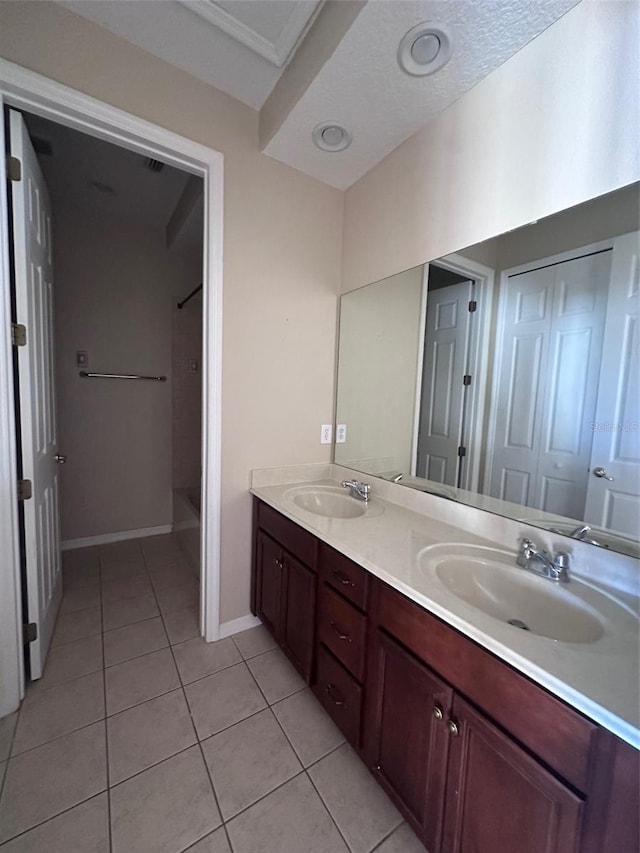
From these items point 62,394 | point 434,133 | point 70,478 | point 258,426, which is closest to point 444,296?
point 434,133

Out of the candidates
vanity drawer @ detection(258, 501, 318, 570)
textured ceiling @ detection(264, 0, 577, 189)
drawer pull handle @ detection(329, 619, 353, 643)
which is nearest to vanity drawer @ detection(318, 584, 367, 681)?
drawer pull handle @ detection(329, 619, 353, 643)

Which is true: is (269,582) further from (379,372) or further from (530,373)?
(530,373)

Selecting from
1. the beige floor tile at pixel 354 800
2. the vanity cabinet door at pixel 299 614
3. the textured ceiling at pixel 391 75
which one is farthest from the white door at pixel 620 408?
the beige floor tile at pixel 354 800

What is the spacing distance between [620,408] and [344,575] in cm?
98

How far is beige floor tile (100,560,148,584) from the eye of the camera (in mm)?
2355

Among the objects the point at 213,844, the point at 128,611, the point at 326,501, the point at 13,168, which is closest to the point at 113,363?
the point at 13,168

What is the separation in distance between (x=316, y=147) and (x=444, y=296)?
94 cm

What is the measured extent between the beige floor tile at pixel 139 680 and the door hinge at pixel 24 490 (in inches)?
34.5

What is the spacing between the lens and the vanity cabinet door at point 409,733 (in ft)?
2.84

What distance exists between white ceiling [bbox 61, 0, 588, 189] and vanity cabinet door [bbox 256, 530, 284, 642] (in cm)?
186

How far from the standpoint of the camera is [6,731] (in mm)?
1274

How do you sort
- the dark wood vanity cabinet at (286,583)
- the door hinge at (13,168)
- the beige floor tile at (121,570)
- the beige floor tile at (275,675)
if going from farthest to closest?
the beige floor tile at (121,570)
the beige floor tile at (275,675)
the dark wood vanity cabinet at (286,583)
the door hinge at (13,168)

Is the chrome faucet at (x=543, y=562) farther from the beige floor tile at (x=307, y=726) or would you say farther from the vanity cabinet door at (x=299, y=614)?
the beige floor tile at (x=307, y=726)

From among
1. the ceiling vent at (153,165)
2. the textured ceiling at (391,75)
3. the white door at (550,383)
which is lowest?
the white door at (550,383)
